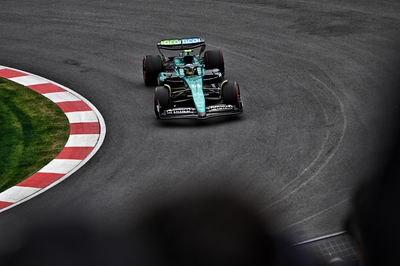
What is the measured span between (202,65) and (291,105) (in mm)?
2543

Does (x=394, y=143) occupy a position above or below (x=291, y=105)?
above

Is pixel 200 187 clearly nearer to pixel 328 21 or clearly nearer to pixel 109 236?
pixel 109 236

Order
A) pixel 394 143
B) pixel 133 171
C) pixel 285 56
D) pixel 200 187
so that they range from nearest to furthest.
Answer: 1. pixel 394 143
2. pixel 200 187
3. pixel 133 171
4. pixel 285 56

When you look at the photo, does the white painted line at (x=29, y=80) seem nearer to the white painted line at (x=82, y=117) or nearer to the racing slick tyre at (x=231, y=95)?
the white painted line at (x=82, y=117)

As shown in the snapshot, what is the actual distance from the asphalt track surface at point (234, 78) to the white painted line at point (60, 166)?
33 cm

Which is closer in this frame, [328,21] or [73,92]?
[73,92]

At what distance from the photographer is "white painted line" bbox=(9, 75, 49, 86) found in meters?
19.7

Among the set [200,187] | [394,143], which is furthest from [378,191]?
[200,187]

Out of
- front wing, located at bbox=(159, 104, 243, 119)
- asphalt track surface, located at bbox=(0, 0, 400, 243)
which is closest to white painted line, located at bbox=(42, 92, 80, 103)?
asphalt track surface, located at bbox=(0, 0, 400, 243)

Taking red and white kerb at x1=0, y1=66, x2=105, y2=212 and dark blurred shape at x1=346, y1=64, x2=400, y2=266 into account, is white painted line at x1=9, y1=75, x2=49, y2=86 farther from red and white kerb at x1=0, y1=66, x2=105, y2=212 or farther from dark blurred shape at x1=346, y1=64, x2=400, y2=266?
dark blurred shape at x1=346, y1=64, x2=400, y2=266

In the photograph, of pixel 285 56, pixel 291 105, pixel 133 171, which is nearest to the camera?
pixel 133 171

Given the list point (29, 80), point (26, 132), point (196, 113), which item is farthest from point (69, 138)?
point (29, 80)

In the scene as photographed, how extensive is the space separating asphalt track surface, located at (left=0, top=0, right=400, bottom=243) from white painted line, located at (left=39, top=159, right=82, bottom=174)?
1.10 ft

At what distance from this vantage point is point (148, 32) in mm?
24922
